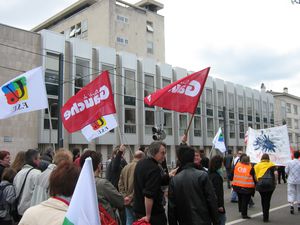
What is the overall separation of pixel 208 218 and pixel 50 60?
26052 mm

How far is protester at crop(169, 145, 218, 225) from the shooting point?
4883mm

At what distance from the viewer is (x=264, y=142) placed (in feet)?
41.9

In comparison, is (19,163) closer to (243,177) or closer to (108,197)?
(108,197)

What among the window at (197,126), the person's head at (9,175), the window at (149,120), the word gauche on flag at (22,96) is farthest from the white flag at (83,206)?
the window at (197,126)

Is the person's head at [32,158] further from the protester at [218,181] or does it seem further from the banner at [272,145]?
the banner at [272,145]

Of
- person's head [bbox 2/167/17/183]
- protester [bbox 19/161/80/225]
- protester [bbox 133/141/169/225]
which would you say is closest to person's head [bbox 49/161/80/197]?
protester [bbox 19/161/80/225]

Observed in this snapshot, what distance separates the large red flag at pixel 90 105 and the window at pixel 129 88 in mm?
24988

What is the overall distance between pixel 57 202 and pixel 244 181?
292 inches

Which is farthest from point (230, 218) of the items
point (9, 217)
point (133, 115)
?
point (133, 115)

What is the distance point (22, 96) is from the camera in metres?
9.52

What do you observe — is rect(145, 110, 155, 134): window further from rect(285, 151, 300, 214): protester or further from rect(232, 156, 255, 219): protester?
rect(232, 156, 255, 219): protester

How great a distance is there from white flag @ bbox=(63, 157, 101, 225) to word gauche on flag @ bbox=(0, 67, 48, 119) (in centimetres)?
726

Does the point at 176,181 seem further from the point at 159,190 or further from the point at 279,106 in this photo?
the point at 279,106

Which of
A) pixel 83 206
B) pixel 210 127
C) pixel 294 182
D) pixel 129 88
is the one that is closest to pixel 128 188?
pixel 83 206
